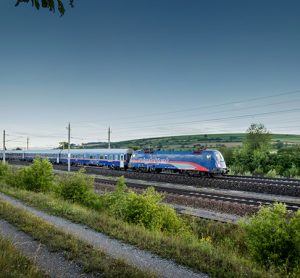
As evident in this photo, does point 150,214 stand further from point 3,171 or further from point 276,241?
point 3,171

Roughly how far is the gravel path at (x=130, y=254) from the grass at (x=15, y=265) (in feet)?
8.21

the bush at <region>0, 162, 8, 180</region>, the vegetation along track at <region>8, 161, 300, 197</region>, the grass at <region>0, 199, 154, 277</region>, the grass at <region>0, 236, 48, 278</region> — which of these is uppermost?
the bush at <region>0, 162, 8, 180</region>

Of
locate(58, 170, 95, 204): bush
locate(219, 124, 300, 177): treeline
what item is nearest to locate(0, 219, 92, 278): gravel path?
locate(58, 170, 95, 204): bush

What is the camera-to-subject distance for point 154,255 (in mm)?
9375

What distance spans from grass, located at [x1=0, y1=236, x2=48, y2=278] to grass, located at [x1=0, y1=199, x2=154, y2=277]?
0.07m

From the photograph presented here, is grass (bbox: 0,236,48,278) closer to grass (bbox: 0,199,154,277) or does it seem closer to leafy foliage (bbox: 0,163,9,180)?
grass (bbox: 0,199,154,277)

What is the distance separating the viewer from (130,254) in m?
9.41

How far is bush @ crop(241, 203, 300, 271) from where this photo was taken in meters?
9.25

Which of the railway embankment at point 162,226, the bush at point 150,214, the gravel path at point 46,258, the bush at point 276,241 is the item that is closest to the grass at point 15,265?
the gravel path at point 46,258

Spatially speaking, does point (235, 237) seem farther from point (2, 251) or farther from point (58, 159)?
point (58, 159)

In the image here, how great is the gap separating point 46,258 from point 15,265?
1453mm

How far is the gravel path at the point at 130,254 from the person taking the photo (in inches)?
316

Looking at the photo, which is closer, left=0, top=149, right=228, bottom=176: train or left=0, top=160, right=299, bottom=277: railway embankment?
left=0, top=160, right=299, bottom=277: railway embankment

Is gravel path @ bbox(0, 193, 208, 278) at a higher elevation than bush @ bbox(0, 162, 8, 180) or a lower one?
lower
